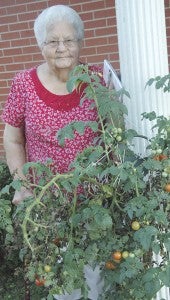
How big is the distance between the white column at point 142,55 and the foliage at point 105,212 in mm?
208

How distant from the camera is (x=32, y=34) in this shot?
4387mm

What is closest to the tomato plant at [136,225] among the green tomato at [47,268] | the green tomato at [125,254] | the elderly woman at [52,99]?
the green tomato at [125,254]

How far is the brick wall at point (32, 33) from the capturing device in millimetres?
4016

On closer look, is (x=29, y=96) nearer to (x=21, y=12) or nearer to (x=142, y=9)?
(x=142, y=9)

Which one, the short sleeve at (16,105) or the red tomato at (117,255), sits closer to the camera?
the red tomato at (117,255)

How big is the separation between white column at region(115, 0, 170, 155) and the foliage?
0.21 m

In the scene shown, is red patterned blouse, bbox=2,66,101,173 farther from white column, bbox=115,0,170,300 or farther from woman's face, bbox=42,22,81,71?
white column, bbox=115,0,170,300

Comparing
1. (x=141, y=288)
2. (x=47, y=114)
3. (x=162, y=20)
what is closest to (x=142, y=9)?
(x=162, y=20)

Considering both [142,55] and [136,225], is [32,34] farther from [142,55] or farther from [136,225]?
[136,225]

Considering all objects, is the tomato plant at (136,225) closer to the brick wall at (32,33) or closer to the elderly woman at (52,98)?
the elderly woman at (52,98)

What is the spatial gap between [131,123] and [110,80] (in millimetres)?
275

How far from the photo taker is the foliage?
1632 millimetres

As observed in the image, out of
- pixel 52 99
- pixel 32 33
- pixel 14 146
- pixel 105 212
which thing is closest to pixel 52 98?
pixel 52 99

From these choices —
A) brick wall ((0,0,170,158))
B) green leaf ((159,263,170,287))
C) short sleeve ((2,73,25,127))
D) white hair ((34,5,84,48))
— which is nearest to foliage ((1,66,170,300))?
green leaf ((159,263,170,287))
